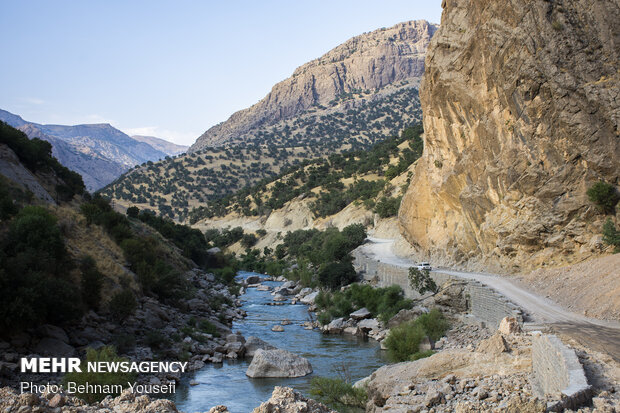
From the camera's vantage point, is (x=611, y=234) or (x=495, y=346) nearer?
(x=495, y=346)

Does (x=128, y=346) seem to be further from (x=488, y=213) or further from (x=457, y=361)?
(x=488, y=213)

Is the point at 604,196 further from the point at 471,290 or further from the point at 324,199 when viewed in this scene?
the point at 324,199

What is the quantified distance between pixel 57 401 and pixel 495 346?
34.0ft

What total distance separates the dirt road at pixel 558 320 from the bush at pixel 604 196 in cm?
517

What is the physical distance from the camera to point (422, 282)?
99.1 feet

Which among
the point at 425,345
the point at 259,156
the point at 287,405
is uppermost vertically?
the point at 259,156

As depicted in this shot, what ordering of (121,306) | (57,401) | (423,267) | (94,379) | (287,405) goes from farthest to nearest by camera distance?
(423,267)
(121,306)
(94,379)
(287,405)
(57,401)

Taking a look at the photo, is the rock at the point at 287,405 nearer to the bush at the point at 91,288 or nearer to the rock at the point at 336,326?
the bush at the point at 91,288

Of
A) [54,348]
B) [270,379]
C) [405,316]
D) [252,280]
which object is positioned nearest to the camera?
[54,348]

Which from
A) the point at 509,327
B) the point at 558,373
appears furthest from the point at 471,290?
the point at 558,373

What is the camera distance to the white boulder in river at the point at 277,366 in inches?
772

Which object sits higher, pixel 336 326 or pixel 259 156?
pixel 259 156

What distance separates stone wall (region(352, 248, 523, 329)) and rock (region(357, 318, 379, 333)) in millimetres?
3315

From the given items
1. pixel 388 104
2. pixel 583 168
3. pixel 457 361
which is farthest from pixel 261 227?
pixel 388 104
